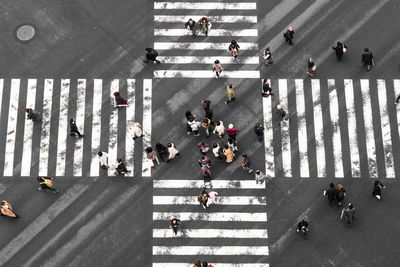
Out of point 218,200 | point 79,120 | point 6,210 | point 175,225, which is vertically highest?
point 79,120

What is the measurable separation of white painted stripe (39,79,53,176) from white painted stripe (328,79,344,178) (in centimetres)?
1595

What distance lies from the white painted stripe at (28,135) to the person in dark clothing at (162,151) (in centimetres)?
729

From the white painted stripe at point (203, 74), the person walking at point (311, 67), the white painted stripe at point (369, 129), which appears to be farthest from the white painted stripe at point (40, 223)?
the white painted stripe at point (369, 129)

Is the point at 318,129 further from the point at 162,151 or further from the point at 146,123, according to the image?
the point at 146,123

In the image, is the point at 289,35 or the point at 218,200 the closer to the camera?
the point at 218,200

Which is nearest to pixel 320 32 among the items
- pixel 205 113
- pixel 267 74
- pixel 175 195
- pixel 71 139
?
pixel 267 74

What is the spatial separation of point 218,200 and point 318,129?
701cm

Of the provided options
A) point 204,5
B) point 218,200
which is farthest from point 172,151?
point 204,5

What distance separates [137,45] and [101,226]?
37.0 ft

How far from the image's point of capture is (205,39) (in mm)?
31766

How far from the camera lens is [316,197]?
2748cm

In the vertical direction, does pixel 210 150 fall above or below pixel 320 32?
below

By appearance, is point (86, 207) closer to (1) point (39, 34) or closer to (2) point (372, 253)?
(1) point (39, 34)

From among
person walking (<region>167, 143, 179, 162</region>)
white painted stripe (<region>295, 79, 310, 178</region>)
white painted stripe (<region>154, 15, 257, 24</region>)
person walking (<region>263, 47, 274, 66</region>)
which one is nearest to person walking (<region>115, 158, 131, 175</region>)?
person walking (<region>167, 143, 179, 162</region>)
